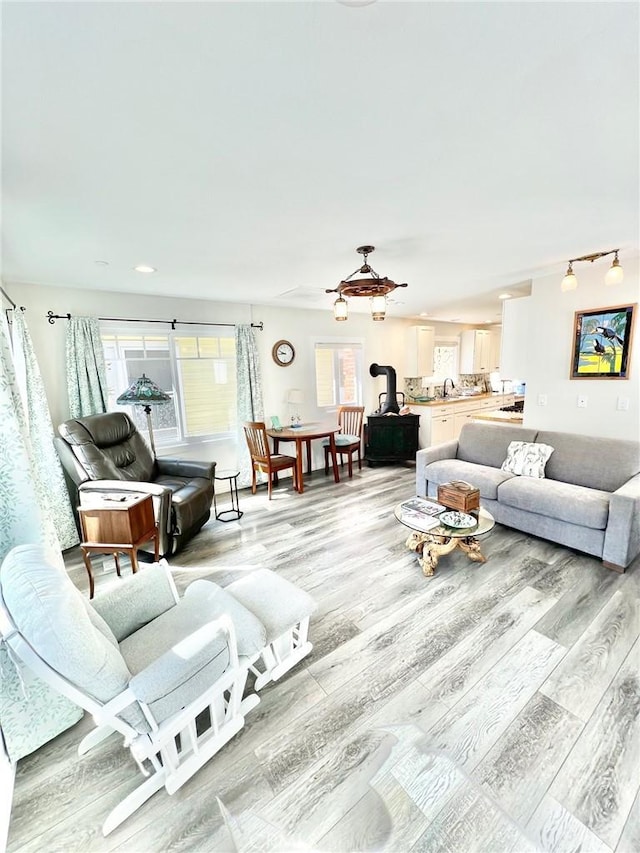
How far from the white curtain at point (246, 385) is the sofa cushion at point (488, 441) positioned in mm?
2626

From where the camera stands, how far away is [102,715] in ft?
3.60

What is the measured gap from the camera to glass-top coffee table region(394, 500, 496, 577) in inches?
96.6

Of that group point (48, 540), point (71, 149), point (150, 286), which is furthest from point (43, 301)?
point (48, 540)

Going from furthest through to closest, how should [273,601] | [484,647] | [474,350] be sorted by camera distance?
[474,350]
[484,647]
[273,601]

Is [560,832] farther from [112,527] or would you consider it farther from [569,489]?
Answer: [112,527]

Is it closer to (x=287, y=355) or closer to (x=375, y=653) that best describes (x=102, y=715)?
(x=375, y=653)

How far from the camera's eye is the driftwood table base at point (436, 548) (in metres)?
2.60

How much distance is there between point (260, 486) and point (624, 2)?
4673 mm

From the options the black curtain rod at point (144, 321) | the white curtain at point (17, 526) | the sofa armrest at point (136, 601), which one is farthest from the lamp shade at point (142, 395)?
the sofa armrest at point (136, 601)

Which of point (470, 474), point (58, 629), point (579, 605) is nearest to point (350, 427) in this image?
point (470, 474)

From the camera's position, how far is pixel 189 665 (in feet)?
4.09

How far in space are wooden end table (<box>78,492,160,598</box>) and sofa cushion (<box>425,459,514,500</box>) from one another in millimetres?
2691

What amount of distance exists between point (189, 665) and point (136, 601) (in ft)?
1.89

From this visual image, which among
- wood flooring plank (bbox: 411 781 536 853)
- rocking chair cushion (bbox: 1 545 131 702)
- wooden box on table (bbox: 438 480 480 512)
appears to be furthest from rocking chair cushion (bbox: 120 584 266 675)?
wooden box on table (bbox: 438 480 480 512)
